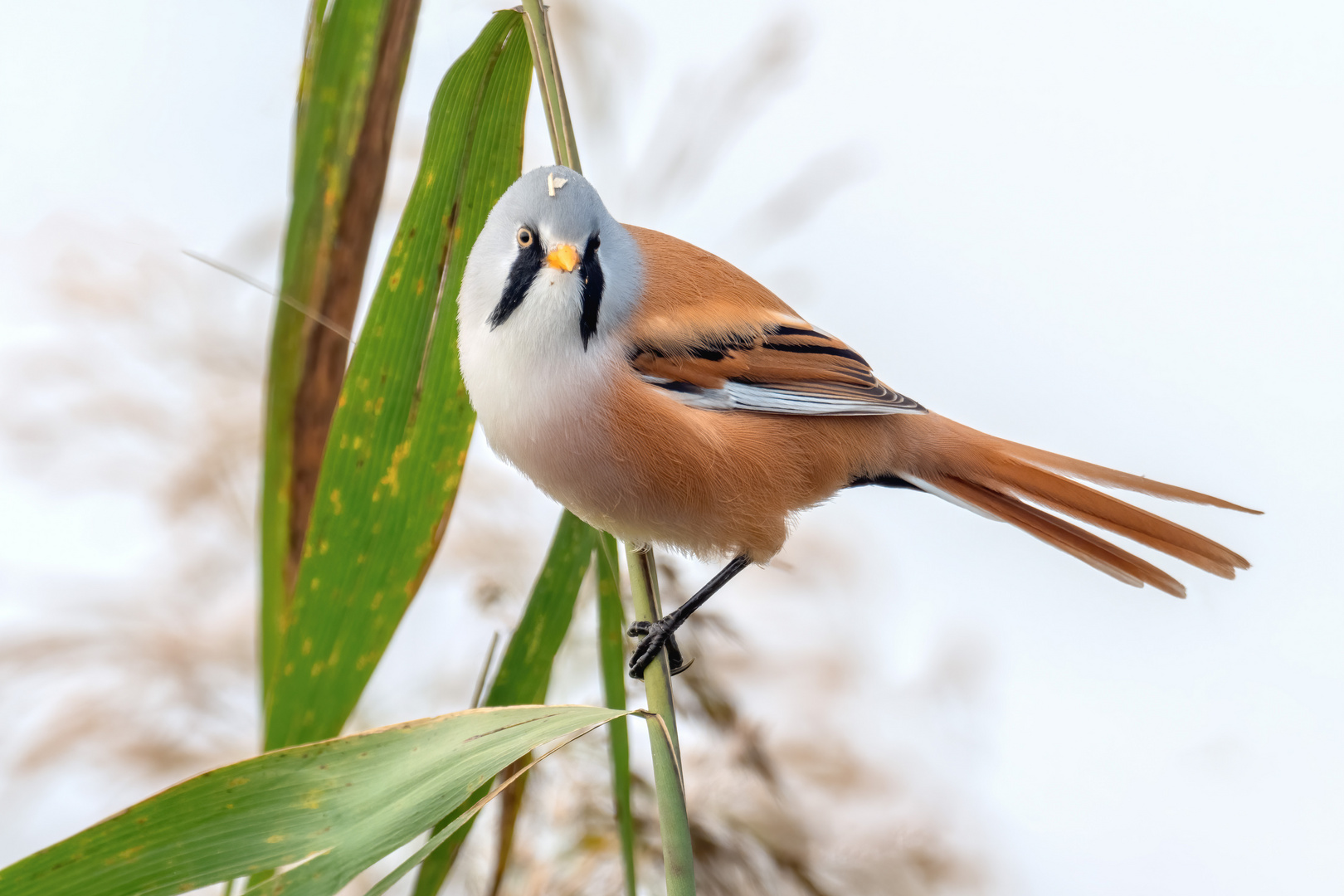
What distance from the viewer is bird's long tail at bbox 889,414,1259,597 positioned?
90cm

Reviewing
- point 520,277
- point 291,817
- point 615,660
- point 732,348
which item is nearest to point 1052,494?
point 732,348

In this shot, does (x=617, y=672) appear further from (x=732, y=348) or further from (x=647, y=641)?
(x=732, y=348)

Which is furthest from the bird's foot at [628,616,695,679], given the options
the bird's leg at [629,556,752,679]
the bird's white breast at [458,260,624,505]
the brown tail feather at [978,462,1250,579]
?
the brown tail feather at [978,462,1250,579]

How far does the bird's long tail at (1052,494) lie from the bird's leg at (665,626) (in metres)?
0.22

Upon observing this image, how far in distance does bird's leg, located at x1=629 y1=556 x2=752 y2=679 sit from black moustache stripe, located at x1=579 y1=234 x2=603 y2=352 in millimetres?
276

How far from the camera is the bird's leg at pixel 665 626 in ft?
3.04

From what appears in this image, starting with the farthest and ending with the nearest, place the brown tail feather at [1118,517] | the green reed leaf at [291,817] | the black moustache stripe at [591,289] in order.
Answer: the brown tail feather at [1118,517] < the black moustache stripe at [591,289] < the green reed leaf at [291,817]

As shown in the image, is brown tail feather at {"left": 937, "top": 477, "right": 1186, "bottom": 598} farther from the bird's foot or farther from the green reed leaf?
the green reed leaf

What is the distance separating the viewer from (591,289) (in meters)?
0.81

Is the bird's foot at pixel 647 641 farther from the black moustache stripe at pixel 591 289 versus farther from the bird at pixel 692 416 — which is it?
the black moustache stripe at pixel 591 289

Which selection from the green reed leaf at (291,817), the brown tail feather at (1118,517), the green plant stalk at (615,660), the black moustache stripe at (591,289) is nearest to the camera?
the green reed leaf at (291,817)

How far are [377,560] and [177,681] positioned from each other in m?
1.03

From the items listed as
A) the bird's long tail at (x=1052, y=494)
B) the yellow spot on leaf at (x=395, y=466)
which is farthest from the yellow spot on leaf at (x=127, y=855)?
the bird's long tail at (x=1052, y=494)

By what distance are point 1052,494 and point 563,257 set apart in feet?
1.79
